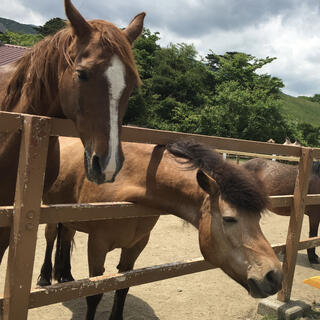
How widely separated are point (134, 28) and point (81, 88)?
72cm

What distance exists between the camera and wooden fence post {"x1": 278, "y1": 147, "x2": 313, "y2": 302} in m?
3.46

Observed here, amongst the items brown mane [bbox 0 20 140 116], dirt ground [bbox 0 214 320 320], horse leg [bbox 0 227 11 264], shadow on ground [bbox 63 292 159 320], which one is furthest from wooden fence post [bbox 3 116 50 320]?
shadow on ground [bbox 63 292 159 320]

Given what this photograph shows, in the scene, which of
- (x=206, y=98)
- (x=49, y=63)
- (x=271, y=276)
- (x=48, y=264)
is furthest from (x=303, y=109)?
(x=49, y=63)

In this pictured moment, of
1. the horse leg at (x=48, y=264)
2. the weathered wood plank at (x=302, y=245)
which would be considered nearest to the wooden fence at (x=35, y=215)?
the weathered wood plank at (x=302, y=245)

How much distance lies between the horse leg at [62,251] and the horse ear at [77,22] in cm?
231

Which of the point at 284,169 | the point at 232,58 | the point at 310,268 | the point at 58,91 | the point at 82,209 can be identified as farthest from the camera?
the point at 232,58

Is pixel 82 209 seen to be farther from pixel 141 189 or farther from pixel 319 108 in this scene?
pixel 319 108

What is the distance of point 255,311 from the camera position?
3.60 metres

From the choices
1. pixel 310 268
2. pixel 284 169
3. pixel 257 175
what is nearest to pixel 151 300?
pixel 257 175

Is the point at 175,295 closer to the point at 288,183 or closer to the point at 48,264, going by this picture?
the point at 48,264

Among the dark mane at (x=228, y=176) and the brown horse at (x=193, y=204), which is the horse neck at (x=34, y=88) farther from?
the dark mane at (x=228, y=176)

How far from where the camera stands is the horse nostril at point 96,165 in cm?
161

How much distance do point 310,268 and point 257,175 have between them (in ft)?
12.1

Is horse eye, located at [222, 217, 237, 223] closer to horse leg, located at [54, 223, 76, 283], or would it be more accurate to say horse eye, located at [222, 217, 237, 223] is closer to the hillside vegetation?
horse leg, located at [54, 223, 76, 283]
